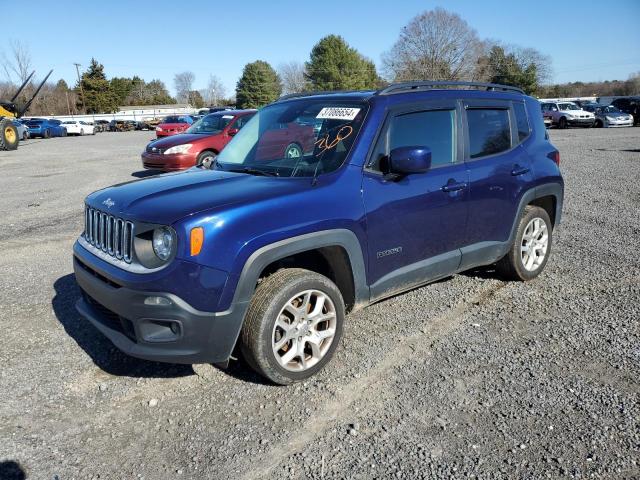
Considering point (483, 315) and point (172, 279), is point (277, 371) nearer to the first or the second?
point (172, 279)

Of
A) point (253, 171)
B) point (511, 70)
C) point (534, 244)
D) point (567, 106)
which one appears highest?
point (511, 70)

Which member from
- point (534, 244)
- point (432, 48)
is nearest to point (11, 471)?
point (534, 244)

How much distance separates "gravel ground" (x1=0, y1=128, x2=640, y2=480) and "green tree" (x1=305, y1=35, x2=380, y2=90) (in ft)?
278

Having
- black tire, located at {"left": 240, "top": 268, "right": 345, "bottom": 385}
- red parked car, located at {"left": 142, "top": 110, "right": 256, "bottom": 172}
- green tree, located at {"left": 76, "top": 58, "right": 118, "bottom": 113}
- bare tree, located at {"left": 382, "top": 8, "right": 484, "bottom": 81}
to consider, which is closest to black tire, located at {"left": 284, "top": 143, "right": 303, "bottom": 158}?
black tire, located at {"left": 240, "top": 268, "right": 345, "bottom": 385}

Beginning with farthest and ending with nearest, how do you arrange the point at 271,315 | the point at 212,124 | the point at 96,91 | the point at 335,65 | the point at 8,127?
the point at 335,65, the point at 96,91, the point at 8,127, the point at 212,124, the point at 271,315

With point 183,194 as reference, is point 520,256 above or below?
below

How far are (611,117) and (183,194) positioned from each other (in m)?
34.6

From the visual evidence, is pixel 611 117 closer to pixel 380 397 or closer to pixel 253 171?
pixel 253 171

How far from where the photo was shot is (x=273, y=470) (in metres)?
2.57

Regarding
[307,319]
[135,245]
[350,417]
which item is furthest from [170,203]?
[350,417]

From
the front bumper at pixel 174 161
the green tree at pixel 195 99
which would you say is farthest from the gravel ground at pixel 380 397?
the green tree at pixel 195 99

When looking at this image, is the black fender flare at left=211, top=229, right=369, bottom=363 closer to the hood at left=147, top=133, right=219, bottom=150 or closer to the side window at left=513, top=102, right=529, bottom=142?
the side window at left=513, top=102, right=529, bottom=142

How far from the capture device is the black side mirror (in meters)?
3.44

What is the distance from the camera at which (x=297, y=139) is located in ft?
12.8
